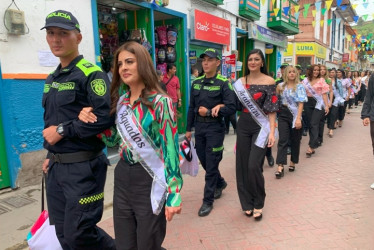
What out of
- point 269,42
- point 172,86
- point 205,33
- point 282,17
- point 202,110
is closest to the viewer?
point 202,110

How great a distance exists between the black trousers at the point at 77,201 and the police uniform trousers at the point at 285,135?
150 inches

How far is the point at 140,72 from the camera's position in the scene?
1.94 m

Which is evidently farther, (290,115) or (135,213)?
(290,115)

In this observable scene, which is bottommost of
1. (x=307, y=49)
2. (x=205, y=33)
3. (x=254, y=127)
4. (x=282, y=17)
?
(x=254, y=127)

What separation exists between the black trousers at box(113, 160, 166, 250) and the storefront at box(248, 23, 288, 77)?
33.0ft

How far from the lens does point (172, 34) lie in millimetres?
7699

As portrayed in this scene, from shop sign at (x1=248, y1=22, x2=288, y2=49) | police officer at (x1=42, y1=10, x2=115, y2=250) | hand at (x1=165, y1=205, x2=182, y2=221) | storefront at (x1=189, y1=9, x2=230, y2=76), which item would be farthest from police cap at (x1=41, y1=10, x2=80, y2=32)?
shop sign at (x1=248, y1=22, x2=288, y2=49)

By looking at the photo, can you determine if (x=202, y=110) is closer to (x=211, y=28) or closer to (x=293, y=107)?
(x=293, y=107)

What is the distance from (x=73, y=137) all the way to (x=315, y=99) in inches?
241

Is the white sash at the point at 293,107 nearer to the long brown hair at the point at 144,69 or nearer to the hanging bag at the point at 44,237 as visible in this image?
the long brown hair at the point at 144,69

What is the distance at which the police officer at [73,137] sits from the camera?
2018 mm

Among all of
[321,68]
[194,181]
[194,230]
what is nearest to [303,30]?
[321,68]

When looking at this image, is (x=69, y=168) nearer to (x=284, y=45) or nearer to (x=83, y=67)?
(x=83, y=67)

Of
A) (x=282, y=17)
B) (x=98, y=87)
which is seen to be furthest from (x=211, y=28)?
(x=98, y=87)
